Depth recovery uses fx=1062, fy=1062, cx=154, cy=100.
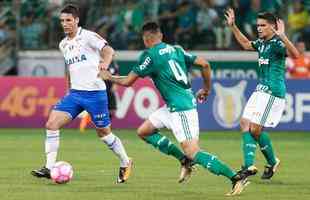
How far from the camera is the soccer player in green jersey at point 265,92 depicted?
14398 millimetres

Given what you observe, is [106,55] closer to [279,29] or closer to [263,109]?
[279,29]

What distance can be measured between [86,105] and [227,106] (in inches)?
432

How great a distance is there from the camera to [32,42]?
28906 millimetres

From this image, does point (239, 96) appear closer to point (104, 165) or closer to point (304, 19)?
point (304, 19)

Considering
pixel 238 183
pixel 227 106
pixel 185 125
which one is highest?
pixel 185 125

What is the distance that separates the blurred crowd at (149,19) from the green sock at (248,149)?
13.3 meters

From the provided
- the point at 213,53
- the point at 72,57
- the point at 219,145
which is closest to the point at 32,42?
the point at 213,53

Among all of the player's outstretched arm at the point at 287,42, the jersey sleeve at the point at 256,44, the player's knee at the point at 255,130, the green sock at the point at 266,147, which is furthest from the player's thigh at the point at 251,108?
the player's outstretched arm at the point at 287,42

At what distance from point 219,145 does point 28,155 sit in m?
4.44

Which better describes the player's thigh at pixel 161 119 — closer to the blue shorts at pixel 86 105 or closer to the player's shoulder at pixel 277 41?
the blue shorts at pixel 86 105

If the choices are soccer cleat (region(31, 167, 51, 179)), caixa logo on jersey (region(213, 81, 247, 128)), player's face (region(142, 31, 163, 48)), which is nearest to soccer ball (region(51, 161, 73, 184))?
soccer cleat (region(31, 167, 51, 179))

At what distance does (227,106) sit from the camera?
24.9 meters

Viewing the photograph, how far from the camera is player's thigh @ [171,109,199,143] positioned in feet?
41.1

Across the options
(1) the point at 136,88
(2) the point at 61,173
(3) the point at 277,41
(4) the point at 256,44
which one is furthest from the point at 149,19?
(2) the point at 61,173
